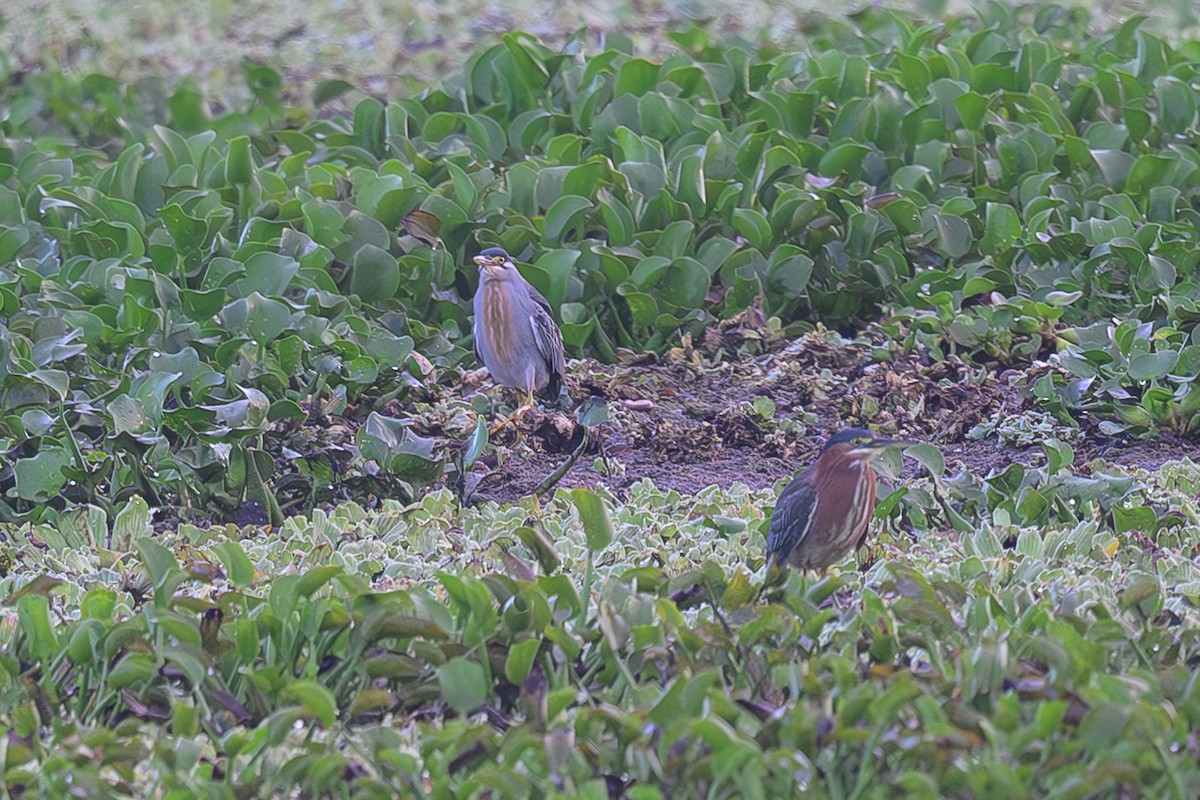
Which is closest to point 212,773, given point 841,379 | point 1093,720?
point 1093,720

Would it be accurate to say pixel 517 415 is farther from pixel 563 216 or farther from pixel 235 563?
pixel 235 563

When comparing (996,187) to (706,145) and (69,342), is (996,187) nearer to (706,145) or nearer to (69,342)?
(706,145)

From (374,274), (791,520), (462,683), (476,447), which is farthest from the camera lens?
(374,274)

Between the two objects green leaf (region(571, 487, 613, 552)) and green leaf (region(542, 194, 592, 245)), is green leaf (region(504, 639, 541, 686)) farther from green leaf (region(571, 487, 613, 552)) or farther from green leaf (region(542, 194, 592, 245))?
green leaf (region(542, 194, 592, 245))

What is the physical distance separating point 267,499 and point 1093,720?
2985 millimetres

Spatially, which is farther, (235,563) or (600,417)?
(600,417)

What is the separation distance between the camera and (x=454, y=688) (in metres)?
3.39

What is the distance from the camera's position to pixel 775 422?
585 cm

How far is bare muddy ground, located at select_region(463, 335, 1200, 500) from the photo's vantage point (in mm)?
5535

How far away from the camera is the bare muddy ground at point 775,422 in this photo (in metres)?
5.54

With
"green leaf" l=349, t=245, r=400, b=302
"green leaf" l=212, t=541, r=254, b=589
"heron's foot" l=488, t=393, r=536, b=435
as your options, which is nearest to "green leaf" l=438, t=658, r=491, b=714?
"green leaf" l=212, t=541, r=254, b=589

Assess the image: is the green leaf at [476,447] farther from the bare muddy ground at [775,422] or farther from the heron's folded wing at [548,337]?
the heron's folded wing at [548,337]

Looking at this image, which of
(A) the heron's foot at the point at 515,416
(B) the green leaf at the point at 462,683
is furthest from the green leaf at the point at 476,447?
(B) the green leaf at the point at 462,683

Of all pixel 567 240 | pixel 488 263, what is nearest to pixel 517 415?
pixel 488 263
